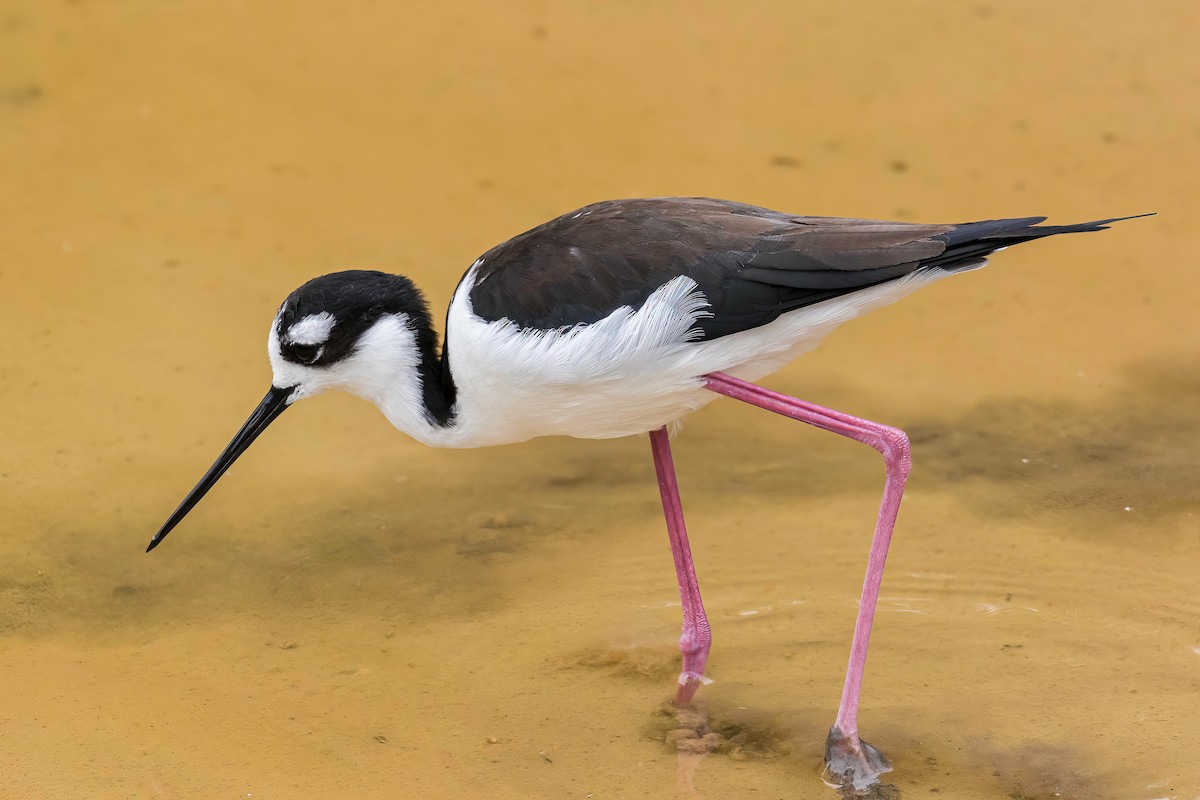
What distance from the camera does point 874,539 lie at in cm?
429

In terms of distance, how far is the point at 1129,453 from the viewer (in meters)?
5.68

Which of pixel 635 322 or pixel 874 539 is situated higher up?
pixel 635 322

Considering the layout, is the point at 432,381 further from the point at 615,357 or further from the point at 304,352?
the point at 615,357

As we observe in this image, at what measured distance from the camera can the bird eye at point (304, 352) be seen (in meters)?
4.45

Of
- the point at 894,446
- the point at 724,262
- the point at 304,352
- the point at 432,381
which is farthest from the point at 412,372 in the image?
the point at 894,446

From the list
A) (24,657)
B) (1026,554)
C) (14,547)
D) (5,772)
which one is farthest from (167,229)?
(1026,554)

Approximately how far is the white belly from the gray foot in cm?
101

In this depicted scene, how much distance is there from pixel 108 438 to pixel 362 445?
0.93 metres

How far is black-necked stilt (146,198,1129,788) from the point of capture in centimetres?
421

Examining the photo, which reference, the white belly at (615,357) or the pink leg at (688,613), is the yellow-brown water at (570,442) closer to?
the pink leg at (688,613)

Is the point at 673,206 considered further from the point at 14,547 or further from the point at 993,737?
the point at 14,547

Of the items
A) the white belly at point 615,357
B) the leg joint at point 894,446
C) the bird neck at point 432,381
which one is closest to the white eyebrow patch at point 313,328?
the bird neck at point 432,381

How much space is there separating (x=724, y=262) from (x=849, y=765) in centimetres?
140

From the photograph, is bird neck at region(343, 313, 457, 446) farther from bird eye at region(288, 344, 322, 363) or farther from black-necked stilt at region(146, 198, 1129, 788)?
bird eye at region(288, 344, 322, 363)
